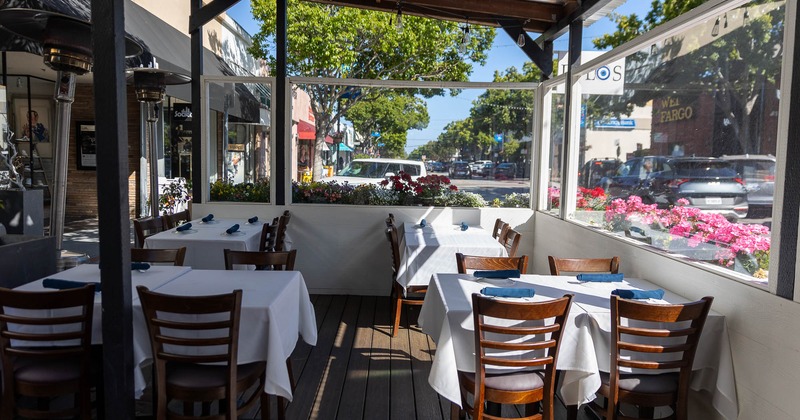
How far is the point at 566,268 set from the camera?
3822 millimetres

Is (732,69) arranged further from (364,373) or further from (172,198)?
(172,198)

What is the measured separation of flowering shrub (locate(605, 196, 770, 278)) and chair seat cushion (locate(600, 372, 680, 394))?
0.72 meters

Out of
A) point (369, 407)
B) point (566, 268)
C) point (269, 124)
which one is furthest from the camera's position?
point (269, 124)

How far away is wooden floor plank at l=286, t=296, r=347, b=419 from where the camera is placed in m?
3.36

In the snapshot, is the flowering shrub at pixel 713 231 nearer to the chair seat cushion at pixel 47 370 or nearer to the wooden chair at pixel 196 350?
the wooden chair at pixel 196 350

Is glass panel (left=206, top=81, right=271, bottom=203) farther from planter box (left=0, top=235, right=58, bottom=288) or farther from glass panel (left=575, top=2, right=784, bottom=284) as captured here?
glass panel (left=575, top=2, right=784, bottom=284)

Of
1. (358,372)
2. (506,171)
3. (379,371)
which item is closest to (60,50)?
(358,372)

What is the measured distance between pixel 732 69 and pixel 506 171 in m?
3.66

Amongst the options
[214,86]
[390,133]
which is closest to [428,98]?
[390,133]

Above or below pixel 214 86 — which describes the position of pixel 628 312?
below

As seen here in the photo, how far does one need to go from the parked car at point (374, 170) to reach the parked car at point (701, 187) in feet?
9.84

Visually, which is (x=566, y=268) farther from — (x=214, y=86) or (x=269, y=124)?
(x=214, y=86)

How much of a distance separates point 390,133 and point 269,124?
1.46m

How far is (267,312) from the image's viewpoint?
8.66ft
